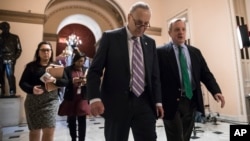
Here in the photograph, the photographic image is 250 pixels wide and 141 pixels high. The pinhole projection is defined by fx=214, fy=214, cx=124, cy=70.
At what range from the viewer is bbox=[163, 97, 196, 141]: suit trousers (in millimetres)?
1836

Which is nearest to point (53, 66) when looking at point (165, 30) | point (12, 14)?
point (12, 14)

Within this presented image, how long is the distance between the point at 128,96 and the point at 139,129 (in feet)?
0.77

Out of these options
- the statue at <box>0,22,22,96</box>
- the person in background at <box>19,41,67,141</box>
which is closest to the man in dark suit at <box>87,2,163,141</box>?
the person in background at <box>19,41,67,141</box>

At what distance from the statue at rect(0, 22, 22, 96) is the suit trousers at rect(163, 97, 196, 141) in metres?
5.10

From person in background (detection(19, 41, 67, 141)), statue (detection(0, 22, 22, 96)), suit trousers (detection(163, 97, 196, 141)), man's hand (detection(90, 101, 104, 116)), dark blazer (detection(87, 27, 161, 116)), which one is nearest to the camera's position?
man's hand (detection(90, 101, 104, 116))

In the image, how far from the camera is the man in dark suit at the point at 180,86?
187 centimetres

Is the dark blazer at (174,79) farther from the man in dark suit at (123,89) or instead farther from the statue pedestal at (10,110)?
the statue pedestal at (10,110)

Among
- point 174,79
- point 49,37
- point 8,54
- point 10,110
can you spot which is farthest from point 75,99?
point 49,37

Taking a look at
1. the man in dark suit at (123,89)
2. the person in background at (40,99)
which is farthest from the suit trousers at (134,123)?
the person in background at (40,99)

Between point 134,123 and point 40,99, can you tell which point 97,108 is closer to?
point 134,123

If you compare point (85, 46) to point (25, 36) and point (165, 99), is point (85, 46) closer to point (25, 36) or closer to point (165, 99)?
point (25, 36)

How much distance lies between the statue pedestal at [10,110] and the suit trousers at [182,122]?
4918 mm

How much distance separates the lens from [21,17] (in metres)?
6.37

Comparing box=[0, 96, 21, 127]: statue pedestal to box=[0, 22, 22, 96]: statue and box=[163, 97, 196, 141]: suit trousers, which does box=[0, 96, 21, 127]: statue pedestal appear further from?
box=[163, 97, 196, 141]: suit trousers
